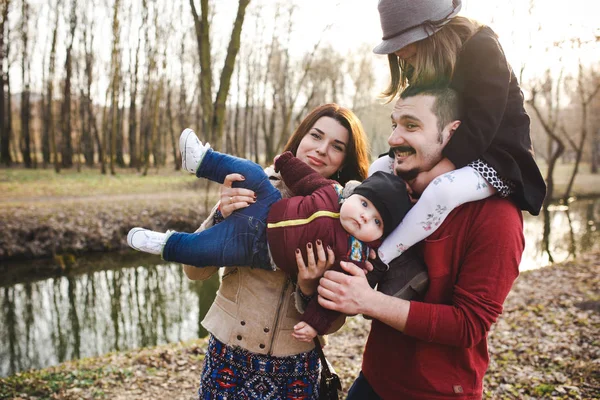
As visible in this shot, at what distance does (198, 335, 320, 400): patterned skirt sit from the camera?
6.61ft

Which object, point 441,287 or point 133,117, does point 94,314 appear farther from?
point 133,117

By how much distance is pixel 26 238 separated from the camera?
33.5 feet

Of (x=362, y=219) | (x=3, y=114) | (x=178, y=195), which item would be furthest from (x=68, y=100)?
(x=362, y=219)

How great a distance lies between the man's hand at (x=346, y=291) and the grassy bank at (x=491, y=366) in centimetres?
341

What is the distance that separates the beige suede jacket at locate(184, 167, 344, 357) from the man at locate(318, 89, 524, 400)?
1.31 feet

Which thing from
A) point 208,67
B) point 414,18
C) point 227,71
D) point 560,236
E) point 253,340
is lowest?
point 560,236

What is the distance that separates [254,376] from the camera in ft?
6.64

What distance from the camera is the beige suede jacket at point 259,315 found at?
6.58 ft

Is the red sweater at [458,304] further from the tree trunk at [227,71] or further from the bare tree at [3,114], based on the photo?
the bare tree at [3,114]

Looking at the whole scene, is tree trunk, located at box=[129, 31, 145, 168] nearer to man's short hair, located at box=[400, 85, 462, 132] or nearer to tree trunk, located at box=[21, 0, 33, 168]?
tree trunk, located at box=[21, 0, 33, 168]

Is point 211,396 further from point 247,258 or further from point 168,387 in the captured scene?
point 168,387

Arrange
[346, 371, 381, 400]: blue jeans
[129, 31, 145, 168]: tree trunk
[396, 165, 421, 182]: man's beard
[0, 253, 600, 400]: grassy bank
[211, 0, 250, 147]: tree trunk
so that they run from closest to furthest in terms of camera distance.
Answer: [396, 165, 421, 182]: man's beard → [346, 371, 381, 400]: blue jeans → [0, 253, 600, 400]: grassy bank → [211, 0, 250, 147]: tree trunk → [129, 31, 145, 168]: tree trunk

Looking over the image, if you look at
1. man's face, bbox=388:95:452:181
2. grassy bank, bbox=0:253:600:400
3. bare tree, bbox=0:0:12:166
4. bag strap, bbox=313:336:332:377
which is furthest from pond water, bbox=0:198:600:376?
bare tree, bbox=0:0:12:166

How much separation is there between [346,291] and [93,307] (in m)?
8.22
